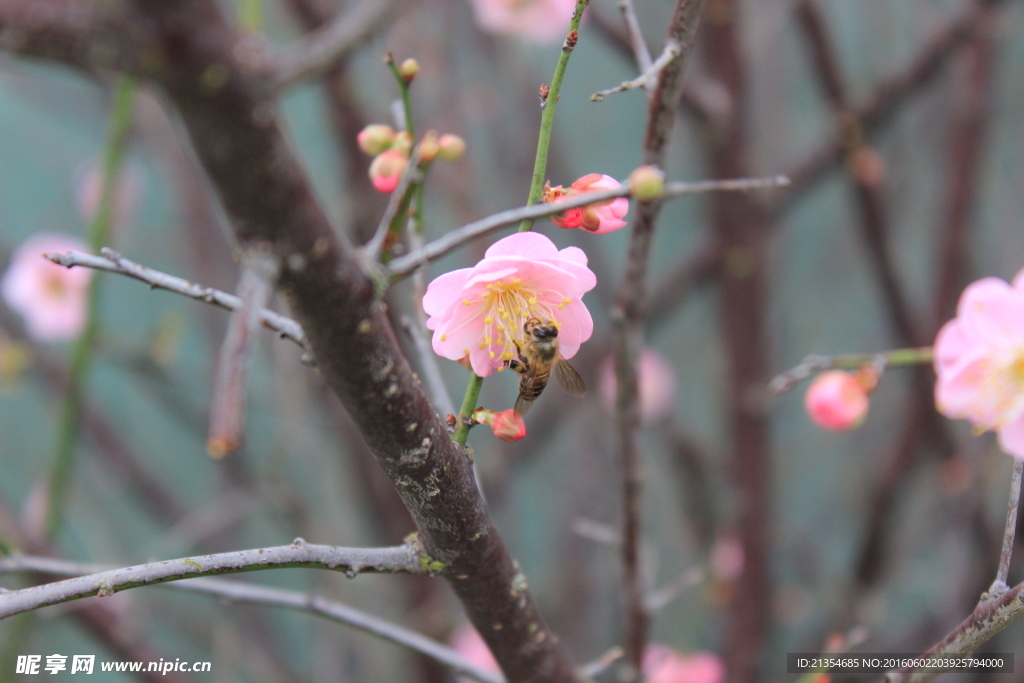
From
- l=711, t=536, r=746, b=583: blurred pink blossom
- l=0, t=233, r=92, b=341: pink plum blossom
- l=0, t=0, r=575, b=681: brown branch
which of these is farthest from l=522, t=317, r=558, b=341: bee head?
l=0, t=233, r=92, b=341: pink plum blossom

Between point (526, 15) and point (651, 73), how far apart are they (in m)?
0.79

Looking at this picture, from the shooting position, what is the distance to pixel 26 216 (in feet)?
5.58

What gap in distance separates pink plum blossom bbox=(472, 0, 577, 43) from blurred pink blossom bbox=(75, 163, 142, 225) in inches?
30.1

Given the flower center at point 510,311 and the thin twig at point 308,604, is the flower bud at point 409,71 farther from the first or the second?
the thin twig at point 308,604

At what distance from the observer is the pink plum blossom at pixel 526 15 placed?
41.1 inches

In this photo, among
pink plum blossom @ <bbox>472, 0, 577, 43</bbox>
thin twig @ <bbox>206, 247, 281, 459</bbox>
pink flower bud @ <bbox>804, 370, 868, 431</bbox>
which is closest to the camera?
thin twig @ <bbox>206, 247, 281, 459</bbox>

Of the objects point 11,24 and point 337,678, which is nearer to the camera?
point 11,24

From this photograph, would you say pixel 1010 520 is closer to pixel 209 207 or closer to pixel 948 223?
pixel 948 223

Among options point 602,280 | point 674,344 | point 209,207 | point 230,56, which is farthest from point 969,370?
point 209,207

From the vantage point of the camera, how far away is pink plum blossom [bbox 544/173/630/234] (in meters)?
0.33

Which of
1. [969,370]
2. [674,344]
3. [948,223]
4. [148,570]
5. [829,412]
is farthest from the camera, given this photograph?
[674,344]

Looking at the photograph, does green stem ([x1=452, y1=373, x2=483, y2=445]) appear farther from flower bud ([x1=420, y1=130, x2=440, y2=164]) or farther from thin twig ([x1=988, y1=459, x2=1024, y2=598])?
thin twig ([x1=988, y1=459, x2=1024, y2=598])

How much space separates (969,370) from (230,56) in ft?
1.50

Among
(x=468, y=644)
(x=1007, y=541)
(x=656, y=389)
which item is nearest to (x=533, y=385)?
(x=1007, y=541)
